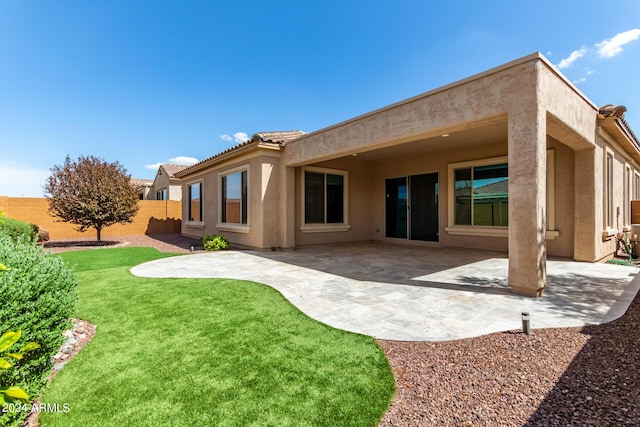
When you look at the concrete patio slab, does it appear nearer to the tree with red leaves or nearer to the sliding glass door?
the sliding glass door

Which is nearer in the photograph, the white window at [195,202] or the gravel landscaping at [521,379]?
the gravel landscaping at [521,379]

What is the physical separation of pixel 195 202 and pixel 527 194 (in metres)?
15.6

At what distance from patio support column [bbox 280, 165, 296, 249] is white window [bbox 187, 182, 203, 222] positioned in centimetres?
692

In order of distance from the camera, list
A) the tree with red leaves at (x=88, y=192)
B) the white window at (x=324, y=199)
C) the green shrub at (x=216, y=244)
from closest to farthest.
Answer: the green shrub at (x=216, y=244), the white window at (x=324, y=199), the tree with red leaves at (x=88, y=192)

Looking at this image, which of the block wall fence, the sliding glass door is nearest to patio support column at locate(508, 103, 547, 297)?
the sliding glass door

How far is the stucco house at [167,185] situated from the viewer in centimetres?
2352

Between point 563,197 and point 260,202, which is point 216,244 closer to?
point 260,202

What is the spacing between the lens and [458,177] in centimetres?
1063

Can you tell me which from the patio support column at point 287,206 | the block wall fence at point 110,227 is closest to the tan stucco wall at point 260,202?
the patio support column at point 287,206

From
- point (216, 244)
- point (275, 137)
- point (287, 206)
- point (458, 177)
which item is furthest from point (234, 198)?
point (458, 177)

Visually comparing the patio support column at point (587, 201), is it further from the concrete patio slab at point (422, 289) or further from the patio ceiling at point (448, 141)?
the patio ceiling at point (448, 141)

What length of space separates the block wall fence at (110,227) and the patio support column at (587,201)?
20.6 metres

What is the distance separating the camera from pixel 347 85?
50.5 ft

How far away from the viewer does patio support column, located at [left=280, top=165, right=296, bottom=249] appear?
34.6 ft
